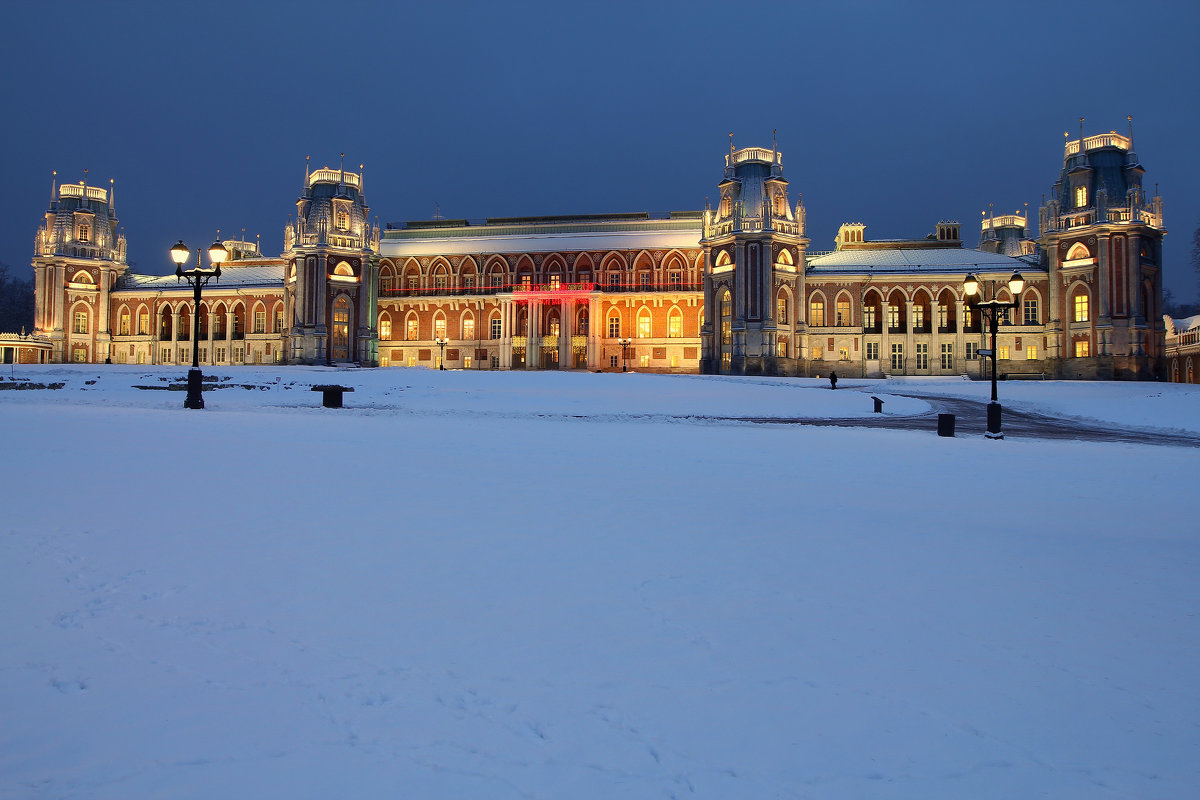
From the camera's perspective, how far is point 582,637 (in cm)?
432

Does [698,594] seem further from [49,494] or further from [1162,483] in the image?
[1162,483]

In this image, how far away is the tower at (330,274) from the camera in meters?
69.2

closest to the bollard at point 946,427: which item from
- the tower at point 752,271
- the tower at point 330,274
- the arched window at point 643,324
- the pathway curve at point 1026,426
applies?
the pathway curve at point 1026,426

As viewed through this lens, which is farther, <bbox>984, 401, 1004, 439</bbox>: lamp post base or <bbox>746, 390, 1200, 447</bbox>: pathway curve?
<bbox>746, 390, 1200, 447</bbox>: pathway curve

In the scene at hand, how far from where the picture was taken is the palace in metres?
61.7

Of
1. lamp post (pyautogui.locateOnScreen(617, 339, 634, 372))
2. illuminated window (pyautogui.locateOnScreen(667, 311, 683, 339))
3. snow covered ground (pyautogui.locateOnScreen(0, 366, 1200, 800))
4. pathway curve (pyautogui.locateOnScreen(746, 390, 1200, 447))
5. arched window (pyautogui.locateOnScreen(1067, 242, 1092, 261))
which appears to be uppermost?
arched window (pyautogui.locateOnScreen(1067, 242, 1092, 261))

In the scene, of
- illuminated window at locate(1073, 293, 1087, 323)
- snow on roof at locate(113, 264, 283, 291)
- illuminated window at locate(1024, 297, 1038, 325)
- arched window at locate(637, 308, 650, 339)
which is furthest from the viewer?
snow on roof at locate(113, 264, 283, 291)

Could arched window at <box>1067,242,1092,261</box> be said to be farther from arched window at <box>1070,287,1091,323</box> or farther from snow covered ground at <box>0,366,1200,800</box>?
snow covered ground at <box>0,366,1200,800</box>

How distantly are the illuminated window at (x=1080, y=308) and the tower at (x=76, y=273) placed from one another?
9085 centimetres

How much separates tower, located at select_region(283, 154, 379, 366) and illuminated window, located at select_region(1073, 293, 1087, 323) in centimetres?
6219

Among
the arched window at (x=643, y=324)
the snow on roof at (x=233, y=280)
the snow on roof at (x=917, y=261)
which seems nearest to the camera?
the snow on roof at (x=917, y=261)

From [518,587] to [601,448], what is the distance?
823 centimetres

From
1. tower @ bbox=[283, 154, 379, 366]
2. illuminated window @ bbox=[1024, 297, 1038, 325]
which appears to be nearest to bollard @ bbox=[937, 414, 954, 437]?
illuminated window @ bbox=[1024, 297, 1038, 325]

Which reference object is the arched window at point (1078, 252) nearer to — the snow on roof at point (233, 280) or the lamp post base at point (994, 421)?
the lamp post base at point (994, 421)
